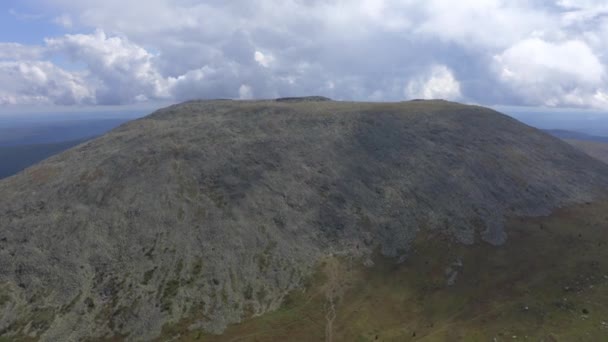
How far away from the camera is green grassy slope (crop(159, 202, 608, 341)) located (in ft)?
210

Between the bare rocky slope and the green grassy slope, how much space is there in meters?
3.99

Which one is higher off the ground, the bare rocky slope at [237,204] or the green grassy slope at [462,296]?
the bare rocky slope at [237,204]

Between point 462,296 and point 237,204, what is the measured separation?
50286 millimetres

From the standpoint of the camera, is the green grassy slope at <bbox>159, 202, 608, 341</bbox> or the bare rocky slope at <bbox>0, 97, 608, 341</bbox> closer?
the green grassy slope at <bbox>159, 202, 608, 341</bbox>

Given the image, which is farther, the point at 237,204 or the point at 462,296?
the point at 237,204

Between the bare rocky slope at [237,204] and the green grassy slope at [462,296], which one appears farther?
the bare rocky slope at [237,204]

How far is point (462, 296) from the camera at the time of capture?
7325 cm

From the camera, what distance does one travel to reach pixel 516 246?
3408 inches

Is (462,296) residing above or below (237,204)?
below

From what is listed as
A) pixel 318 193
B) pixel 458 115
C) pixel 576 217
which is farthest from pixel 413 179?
pixel 458 115

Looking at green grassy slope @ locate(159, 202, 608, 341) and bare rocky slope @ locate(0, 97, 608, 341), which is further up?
bare rocky slope @ locate(0, 97, 608, 341)

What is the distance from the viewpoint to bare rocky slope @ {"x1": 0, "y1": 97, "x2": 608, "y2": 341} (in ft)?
241

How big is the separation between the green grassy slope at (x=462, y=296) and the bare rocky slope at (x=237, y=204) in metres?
3.99

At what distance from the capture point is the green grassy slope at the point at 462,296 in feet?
210
